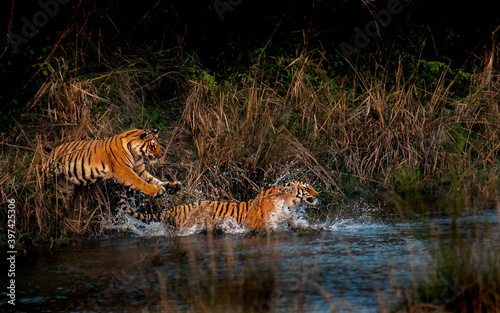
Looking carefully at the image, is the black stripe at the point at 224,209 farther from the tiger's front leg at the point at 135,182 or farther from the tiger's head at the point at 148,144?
the tiger's head at the point at 148,144

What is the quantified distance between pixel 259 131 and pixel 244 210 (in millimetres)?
1560

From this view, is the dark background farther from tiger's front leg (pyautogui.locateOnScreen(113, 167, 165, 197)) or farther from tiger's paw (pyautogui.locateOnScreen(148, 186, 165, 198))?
tiger's paw (pyautogui.locateOnScreen(148, 186, 165, 198))

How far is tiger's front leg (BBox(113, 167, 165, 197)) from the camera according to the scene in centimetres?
712

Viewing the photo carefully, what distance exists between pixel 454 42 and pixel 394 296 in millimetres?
9378

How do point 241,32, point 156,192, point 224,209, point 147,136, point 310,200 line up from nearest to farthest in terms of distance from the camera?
point 156,192 → point 224,209 → point 310,200 → point 147,136 → point 241,32

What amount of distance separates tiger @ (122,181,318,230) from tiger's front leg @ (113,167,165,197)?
268mm

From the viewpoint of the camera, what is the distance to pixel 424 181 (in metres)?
9.10

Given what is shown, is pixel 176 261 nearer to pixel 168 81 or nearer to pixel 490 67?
pixel 168 81

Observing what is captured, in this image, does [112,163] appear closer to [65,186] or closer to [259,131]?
[65,186]

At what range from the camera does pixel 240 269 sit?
5.31 meters

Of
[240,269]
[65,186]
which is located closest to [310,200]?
[240,269]

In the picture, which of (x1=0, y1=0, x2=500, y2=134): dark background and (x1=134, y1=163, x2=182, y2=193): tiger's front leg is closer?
(x1=134, y1=163, x2=182, y2=193): tiger's front leg

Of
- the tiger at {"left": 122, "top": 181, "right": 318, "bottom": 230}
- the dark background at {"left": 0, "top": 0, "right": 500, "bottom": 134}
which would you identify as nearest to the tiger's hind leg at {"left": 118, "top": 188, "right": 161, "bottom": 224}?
the tiger at {"left": 122, "top": 181, "right": 318, "bottom": 230}

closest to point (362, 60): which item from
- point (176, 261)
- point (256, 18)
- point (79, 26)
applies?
point (256, 18)
